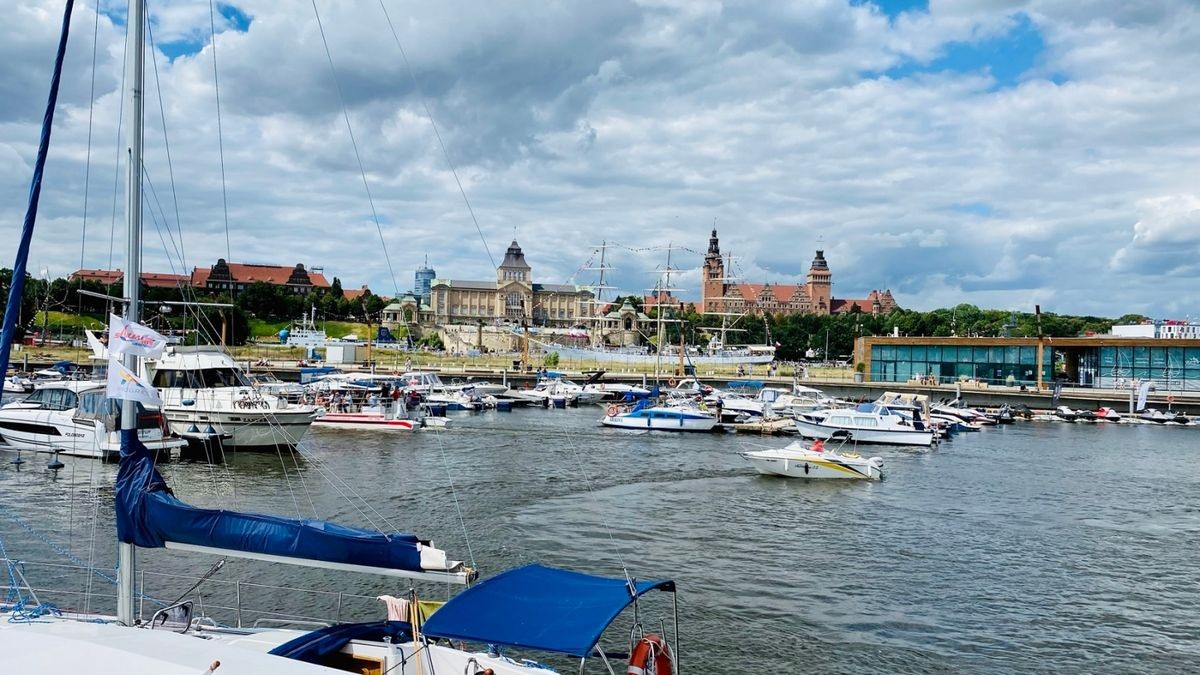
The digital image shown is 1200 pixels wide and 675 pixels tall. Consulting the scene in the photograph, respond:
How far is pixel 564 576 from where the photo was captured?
38.8ft

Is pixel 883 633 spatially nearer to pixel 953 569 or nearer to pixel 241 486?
pixel 953 569

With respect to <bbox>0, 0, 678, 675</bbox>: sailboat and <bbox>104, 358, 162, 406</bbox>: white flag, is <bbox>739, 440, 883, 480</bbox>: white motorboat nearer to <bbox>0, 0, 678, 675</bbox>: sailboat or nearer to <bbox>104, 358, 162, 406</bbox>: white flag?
<bbox>0, 0, 678, 675</bbox>: sailboat

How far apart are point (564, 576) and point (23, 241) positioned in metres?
8.27

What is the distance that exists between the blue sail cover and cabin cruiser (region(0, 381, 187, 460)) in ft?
89.4

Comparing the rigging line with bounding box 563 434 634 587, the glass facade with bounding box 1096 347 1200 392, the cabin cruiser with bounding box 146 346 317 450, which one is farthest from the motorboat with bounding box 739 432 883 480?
the glass facade with bounding box 1096 347 1200 392

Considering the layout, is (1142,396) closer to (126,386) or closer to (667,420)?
(667,420)

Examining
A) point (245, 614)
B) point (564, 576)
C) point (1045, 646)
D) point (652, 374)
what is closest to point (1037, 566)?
point (1045, 646)

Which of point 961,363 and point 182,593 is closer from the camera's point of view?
point 182,593

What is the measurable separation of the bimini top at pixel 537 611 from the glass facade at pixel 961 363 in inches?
4015

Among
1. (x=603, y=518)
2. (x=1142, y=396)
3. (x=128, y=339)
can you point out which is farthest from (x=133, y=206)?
(x=1142, y=396)

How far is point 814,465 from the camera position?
40.2 meters

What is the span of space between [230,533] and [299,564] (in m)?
0.96

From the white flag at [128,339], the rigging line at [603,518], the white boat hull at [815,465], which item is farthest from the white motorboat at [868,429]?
the white flag at [128,339]

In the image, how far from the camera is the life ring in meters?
10.5
